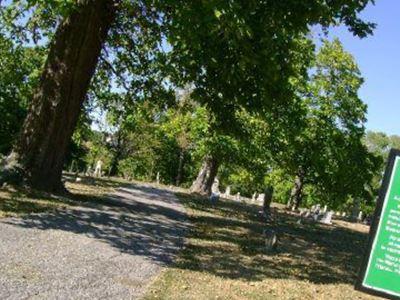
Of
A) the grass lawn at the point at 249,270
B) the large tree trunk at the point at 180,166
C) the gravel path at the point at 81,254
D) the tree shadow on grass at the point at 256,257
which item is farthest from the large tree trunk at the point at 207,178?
the gravel path at the point at 81,254

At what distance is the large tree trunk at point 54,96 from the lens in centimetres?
1870

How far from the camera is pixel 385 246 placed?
6379mm

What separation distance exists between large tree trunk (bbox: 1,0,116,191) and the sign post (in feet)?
45.5

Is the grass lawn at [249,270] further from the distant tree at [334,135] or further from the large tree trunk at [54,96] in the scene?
the distant tree at [334,135]

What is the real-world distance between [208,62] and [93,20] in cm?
433

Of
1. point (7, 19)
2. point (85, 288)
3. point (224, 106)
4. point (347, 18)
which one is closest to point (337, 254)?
point (224, 106)

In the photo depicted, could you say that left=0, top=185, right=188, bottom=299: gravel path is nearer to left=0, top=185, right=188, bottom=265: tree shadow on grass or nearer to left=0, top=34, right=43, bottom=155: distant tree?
left=0, top=185, right=188, bottom=265: tree shadow on grass

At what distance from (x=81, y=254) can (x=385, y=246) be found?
6.25 meters

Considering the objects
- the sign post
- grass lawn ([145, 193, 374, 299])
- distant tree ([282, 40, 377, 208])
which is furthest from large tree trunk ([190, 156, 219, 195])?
the sign post

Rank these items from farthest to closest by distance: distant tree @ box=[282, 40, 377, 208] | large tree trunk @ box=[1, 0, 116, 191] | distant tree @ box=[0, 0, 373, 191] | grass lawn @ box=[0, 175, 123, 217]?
distant tree @ box=[282, 40, 377, 208] < large tree trunk @ box=[1, 0, 116, 191] < distant tree @ box=[0, 0, 373, 191] < grass lawn @ box=[0, 175, 123, 217]

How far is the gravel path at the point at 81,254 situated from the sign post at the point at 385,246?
12.3 ft

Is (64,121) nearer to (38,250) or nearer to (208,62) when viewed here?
(208,62)

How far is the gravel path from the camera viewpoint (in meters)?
8.39

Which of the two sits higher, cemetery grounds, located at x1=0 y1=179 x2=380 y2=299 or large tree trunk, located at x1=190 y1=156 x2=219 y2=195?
large tree trunk, located at x1=190 y1=156 x2=219 y2=195
